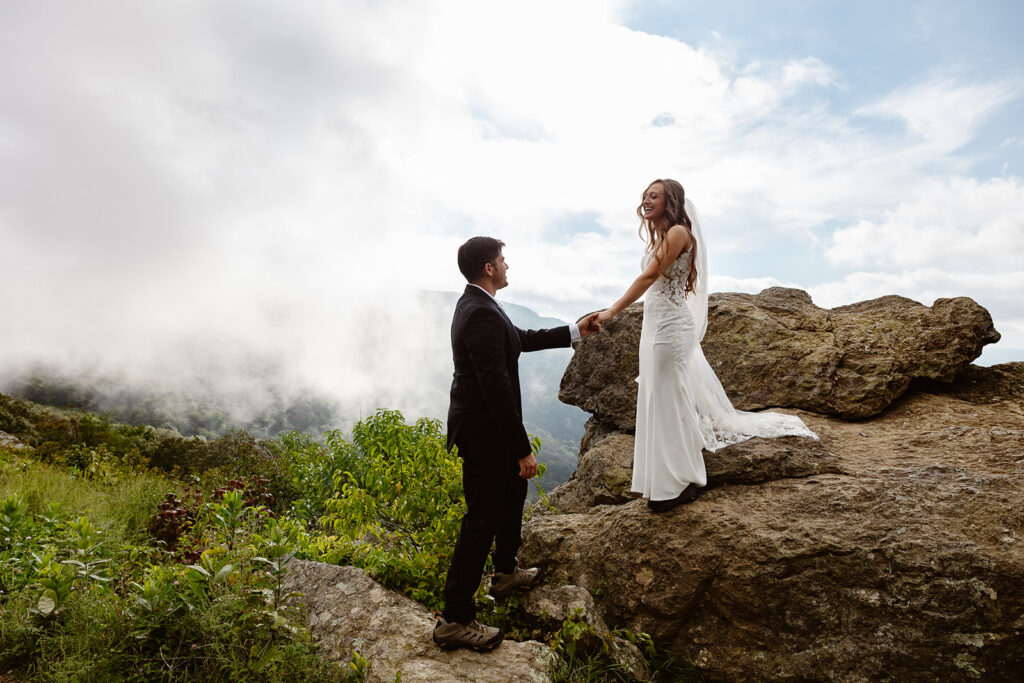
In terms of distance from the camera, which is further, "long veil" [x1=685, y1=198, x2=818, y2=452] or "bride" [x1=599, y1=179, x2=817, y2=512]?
"long veil" [x1=685, y1=198, x2=818, y2=452]

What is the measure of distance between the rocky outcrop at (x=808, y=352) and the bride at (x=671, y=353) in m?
2.27

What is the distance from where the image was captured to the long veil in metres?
5.19

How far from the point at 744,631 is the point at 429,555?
2777 mm

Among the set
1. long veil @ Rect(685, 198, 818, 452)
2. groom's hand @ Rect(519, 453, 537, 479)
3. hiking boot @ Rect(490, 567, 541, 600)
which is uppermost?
long veil @ Rect(685, 198, 818, 452)

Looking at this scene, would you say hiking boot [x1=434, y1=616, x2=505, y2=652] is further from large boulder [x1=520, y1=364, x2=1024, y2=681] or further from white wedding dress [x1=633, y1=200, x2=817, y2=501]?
white wedding dress [x1=633, y1=200, x2=817, y2=501]

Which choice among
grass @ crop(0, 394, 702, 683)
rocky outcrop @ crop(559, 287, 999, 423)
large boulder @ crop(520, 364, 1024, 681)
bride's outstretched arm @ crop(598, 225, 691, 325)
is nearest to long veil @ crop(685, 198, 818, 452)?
large boulder @ crop(520, 364, 1024, 681)

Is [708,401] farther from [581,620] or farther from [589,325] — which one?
[581,620]

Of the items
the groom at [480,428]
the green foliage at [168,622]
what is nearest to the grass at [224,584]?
the green foliage at [168,622]

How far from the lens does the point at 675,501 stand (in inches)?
192

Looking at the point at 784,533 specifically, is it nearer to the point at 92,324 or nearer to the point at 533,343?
the point at 533,343

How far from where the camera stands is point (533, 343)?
17.3 ft

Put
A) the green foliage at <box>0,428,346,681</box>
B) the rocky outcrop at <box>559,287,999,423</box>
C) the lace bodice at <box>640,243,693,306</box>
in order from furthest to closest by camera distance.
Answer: the rocky outcrop at <box>559,287,999,423</box> < the lace bodice at <box>640,243,693,306</box> < the green foliage at <box>0,428,346,681</box>

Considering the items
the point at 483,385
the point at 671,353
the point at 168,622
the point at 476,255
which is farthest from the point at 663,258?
the point at 168,622

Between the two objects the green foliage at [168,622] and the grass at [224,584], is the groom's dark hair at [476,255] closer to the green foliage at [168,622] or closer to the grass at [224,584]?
the grass at [224,584]
